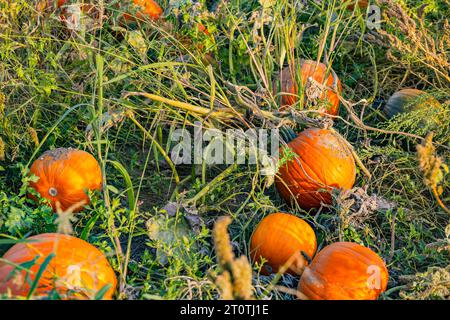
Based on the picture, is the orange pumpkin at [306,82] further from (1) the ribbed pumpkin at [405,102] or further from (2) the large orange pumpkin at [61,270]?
(2) the large orange pumpkin at [61,270]

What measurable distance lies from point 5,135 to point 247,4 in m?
1.44

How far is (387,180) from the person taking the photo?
117 inches

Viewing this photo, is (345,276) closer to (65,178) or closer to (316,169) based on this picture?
(316,169)

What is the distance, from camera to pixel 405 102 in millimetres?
3182

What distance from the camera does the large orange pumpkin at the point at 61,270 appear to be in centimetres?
200

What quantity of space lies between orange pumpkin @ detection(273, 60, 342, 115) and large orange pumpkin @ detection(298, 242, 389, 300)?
32.9 inches

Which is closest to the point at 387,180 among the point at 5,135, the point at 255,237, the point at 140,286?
the point at 255,237

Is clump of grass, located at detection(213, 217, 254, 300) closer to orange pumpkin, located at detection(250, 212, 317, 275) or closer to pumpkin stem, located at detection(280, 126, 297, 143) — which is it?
orange pumpkin, located at detection(250, 212, 317, 275)

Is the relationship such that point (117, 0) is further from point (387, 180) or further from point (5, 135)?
point (387, 180)

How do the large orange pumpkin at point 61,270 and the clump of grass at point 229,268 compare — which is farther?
the large orange pumpkin at point 61,270

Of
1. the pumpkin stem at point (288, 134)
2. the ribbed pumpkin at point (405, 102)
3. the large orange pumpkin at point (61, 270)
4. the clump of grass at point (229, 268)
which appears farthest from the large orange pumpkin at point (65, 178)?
the ribbed pumpkin at point (405, 102)

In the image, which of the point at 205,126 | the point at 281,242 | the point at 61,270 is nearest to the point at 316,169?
the point at 281,242

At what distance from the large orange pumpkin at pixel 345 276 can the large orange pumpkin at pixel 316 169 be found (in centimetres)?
43
